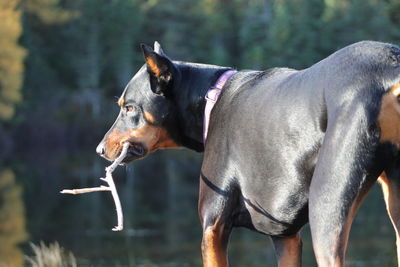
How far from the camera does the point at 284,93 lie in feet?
15.3

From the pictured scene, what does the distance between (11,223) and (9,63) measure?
29.5 m

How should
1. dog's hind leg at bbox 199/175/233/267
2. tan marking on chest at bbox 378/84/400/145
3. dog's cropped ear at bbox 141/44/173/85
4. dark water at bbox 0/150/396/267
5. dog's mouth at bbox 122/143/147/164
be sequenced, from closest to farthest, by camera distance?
1. tan marking on chest at bbox 378/84/400/145
2. dog's hind leg at bbox 199/175/233/267
3. dog's cropped ear at bbox 141/44/173/85
4. dog's mouth at bbox 122/143/147/164
5. dark water at bbox 0/150/396/267

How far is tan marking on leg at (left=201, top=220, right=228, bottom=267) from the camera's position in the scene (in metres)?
5.08

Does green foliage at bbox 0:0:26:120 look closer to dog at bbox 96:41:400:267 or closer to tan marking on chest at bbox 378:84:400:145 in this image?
dog at bbox 96:41:400:267

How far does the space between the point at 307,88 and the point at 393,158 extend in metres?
0.60

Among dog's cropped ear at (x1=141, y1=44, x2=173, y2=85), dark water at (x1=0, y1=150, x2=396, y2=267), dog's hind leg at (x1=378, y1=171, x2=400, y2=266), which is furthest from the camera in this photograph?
dark water at (x1=0, y1=150, x2=396, y2=267)

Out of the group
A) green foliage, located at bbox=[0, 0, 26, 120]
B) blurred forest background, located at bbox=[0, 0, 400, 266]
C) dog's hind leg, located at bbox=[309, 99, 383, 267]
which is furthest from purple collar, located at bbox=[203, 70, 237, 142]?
green foliage, located at bbox=[0, 0, 26, 120]

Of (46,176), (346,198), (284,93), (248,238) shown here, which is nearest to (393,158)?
(346,198)

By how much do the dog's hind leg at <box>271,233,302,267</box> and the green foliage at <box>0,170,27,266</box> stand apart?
12.1 metres

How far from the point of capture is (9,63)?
50.9 meters

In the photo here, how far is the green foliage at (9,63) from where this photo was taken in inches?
1999

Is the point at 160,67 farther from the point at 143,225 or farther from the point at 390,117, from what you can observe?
the point at 143,225

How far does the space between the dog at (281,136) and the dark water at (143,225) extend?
7.49m

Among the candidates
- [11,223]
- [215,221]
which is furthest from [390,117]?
[11,223]
